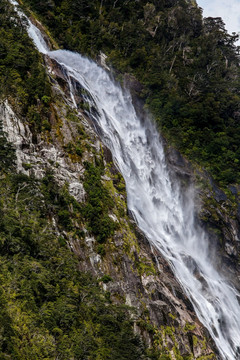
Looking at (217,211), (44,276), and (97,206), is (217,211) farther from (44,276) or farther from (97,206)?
(44,276)

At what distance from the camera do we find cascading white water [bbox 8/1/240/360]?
22.3m

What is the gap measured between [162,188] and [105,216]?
12822 mm

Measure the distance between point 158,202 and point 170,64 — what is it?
2492 cm

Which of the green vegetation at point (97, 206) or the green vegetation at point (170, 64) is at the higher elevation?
the green vegetation at point (170, 64)

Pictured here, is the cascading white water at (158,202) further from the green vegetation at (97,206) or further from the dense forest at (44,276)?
the dense forest at (44,276)

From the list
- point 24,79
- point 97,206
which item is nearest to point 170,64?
point 24,79

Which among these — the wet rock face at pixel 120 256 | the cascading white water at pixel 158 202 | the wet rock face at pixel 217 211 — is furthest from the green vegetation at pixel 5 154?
the wet rock face at pixel 217 211

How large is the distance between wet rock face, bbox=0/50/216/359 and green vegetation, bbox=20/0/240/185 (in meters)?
18.2

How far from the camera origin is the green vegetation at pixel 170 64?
38.7 metres

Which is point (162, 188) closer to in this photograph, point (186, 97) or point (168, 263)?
point (168, 263)

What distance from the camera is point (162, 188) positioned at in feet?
101

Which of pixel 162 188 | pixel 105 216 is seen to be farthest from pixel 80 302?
pixel 162 188

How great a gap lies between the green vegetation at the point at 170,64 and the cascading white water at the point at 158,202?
4.22m

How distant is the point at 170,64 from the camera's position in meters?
46.2
